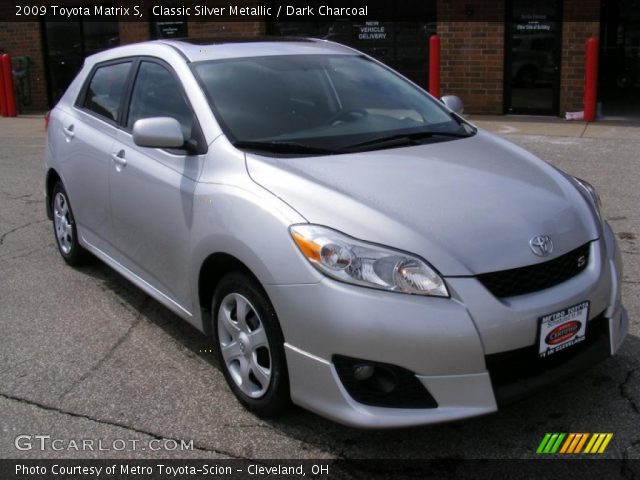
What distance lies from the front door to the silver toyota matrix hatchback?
30.1ft

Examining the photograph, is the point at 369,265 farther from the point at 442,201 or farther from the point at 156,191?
the point at 156,191

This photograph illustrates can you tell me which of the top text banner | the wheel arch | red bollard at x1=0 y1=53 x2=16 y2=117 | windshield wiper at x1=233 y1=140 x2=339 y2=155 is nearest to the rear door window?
windshield wiper at x1=233 y1=140 x2=339 y2=155

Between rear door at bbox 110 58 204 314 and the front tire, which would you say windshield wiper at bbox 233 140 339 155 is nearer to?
rear door at bbox 110 58 204 314

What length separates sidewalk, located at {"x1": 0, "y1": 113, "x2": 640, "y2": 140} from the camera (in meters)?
11.2

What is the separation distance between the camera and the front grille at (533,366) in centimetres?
295

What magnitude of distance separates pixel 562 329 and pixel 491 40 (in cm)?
1108

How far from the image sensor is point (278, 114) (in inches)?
158

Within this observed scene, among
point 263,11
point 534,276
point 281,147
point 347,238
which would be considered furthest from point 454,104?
point 263,11

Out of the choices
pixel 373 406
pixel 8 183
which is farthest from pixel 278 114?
pixel 8 183

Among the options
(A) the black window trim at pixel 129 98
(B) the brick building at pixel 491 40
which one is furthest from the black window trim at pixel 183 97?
(B) the brick building at pixel 491 40

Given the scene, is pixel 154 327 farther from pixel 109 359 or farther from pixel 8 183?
pixel 8 183

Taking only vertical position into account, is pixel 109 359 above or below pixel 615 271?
below

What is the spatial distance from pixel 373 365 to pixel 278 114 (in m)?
1.63

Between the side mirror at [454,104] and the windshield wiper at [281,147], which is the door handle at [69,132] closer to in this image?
the windshield wiper at [281,147]
